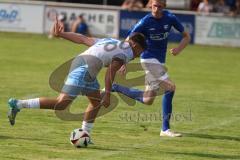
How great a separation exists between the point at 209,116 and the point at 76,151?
4.57 meters

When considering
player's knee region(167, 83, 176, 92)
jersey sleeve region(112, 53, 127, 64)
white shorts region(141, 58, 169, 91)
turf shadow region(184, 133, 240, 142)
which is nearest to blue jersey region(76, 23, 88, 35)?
white shorts region(141, 58, 169, 91)

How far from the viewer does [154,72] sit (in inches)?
496

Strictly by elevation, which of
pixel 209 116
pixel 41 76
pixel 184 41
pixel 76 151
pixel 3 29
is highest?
pixel 184 41

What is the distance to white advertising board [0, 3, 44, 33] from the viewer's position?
110 ft

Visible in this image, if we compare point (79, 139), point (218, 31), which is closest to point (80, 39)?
point (79, 139)

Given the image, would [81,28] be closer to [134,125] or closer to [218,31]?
[218,31]

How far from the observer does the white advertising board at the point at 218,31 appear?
106 feet

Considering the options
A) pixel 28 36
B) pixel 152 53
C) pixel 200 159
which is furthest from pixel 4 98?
pixel 28 36

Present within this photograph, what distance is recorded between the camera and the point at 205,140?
37.9 feet

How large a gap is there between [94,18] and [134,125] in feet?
70.6

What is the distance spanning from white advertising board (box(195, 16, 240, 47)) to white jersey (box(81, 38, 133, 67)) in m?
22.4

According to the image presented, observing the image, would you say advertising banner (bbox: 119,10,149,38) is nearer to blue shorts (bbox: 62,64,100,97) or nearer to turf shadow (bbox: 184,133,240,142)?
turf shadow (bbox: 184,133,240,142)

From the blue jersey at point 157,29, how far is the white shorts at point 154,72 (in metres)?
0.18

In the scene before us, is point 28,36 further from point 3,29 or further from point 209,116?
point 209,116
